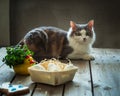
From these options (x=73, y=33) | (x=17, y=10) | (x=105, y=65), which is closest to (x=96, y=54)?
(x=73, y=33)

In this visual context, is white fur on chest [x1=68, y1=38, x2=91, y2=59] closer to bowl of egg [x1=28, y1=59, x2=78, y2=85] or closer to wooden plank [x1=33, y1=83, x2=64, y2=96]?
bowl of egg [x1=28, y1=59, x2=78, y2=85]

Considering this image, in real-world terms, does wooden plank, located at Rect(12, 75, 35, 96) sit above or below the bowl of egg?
below

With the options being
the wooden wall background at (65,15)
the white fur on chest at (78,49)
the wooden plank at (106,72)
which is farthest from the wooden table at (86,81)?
the wooden wall background at (65,15)

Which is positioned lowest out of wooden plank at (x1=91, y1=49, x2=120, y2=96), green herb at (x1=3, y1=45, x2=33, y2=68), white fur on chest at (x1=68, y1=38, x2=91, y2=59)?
wooden plank at (x1=91, y1=49, x2=120, y2=96)

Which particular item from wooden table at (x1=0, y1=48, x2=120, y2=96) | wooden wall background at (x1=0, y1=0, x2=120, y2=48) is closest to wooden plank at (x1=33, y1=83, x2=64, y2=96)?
wooden table at (x1=0, y1=48, x2=120, y2=96)

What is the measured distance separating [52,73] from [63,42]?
3.48 feet

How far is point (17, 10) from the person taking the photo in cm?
368

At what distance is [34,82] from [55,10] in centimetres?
219

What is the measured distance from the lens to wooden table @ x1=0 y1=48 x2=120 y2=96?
146 centimetres

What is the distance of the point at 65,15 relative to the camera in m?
3.71

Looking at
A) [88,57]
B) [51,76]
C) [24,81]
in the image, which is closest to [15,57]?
[24,81]

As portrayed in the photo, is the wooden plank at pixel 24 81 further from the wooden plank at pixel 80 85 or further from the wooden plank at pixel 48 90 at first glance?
the wooden plank at pixel 80 85

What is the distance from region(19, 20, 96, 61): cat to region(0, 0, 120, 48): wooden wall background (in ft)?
3.79

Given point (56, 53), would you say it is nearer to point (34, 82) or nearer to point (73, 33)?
point (73, 33)
